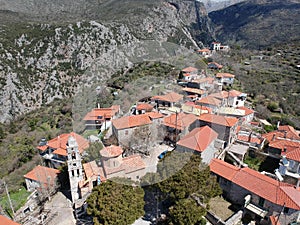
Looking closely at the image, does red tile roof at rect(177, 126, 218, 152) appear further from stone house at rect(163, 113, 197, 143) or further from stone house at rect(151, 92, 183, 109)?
stone house at rect(151, 92, 183, 109)

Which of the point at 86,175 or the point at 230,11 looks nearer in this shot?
the point at 86,175

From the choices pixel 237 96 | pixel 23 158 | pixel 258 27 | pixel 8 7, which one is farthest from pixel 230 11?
pixel 23 158

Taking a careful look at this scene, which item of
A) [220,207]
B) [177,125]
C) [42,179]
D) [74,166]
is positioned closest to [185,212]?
[220,207]

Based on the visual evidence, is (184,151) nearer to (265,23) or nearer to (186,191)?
(186,191)

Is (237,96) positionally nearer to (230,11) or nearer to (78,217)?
(78,217)

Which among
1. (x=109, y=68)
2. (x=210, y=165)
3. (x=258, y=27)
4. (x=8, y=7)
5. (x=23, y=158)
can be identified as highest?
(x=8, y=7)
